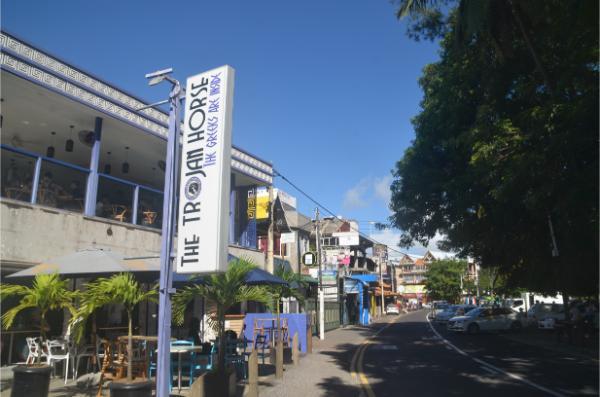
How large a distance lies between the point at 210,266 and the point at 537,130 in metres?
8.68

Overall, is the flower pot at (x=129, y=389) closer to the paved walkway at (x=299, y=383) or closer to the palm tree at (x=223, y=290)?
the palm tree at (x=223, y=290)

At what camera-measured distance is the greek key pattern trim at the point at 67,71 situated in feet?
39.9

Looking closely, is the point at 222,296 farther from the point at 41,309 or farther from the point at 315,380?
the point at 315,380

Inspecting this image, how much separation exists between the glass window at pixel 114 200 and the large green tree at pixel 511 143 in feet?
32.9

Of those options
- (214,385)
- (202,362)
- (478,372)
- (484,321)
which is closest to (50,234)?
(202,362)

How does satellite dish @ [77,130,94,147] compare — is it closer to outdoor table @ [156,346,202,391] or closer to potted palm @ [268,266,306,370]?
potted palm @ [268,266,306,370]

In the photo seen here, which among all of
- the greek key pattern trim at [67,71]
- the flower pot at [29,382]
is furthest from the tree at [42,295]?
the greek key pattern trim at [67,71]

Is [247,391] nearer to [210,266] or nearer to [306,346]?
[210,266]

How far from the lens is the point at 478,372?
12758 mm

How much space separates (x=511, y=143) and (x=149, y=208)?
11269mm

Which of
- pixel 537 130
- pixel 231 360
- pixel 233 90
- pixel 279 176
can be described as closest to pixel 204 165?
pixel 233 90

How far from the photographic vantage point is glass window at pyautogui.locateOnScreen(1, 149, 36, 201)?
12.3 meters

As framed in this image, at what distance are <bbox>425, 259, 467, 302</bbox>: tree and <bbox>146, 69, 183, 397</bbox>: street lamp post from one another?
→ 72.1 meters

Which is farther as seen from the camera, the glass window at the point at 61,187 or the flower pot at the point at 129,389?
the glass window at the point at 61,187
